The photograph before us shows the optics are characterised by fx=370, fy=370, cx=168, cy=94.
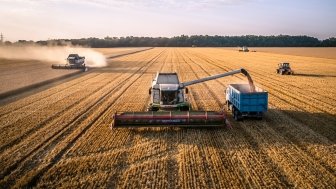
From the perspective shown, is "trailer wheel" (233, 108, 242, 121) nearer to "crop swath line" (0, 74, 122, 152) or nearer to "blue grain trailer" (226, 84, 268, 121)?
"blue grain trailer" (226, 84, 268, 121)

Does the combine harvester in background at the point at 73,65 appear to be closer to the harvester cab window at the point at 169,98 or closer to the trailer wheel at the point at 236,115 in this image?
the harvester cab window at the point at 169,98

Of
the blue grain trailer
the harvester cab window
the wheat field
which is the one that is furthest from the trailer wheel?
the harvester cab window

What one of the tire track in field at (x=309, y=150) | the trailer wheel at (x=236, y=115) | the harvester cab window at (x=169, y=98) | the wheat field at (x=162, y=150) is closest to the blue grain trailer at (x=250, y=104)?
the trailer wheel at (x=236, y=115)

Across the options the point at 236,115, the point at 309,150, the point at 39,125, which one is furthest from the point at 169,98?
the point at 309,150

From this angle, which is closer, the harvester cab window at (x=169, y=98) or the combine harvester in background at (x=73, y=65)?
the harvester cab window at (x=169, y=98)

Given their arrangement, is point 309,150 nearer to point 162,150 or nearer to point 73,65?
point 162,150

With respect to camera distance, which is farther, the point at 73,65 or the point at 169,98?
the point at 73,65

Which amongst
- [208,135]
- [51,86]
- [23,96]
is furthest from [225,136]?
[51,86]

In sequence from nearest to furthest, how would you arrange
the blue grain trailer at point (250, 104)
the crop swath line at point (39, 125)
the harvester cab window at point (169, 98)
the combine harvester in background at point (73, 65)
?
1. the crop swath line at point (39, 125)
2. the blue grain trailer at point (250, 104)
3. the harvester cab window at point (169, 98)
4. the combine harvester in background at point (73, 65)

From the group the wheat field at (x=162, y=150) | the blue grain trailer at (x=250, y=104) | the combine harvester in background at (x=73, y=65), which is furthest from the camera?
the combine harvester in background at (x=73, y=65)

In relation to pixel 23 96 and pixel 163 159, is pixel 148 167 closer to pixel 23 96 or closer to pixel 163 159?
pixel 163 159
